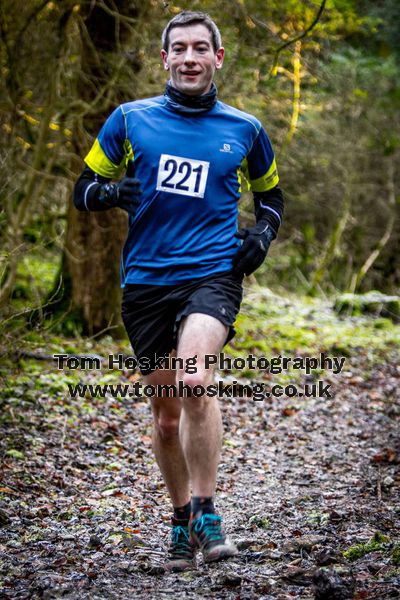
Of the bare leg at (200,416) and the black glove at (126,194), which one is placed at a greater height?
the black glove at (126,194)

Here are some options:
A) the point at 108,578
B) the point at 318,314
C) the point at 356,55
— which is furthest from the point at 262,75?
the point at 108,578

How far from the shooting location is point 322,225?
19.1 m

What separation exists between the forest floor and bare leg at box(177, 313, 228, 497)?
44cm

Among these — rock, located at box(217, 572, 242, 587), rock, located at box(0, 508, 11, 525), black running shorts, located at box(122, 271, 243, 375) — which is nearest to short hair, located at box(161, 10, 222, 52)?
black running shorts, located at box(122, 271, 243, 375)

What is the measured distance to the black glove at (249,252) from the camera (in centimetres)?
365

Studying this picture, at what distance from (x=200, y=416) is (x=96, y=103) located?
616 cm

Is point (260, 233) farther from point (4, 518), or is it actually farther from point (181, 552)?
point (4, 518)

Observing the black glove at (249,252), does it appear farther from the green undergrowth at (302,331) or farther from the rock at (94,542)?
the green undergrowth at (302,331)

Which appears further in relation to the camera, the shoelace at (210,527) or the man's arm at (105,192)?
the man's arm at (105,192)

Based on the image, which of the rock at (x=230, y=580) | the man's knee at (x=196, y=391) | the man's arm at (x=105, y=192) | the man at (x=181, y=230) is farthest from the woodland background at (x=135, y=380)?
the man's arm at (x=105, y=192)

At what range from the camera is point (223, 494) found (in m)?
5.23

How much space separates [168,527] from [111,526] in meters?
0.35

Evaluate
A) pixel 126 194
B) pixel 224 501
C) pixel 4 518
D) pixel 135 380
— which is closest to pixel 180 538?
pixel 4 518

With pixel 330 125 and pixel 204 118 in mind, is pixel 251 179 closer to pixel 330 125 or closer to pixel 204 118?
pixel 204 118
